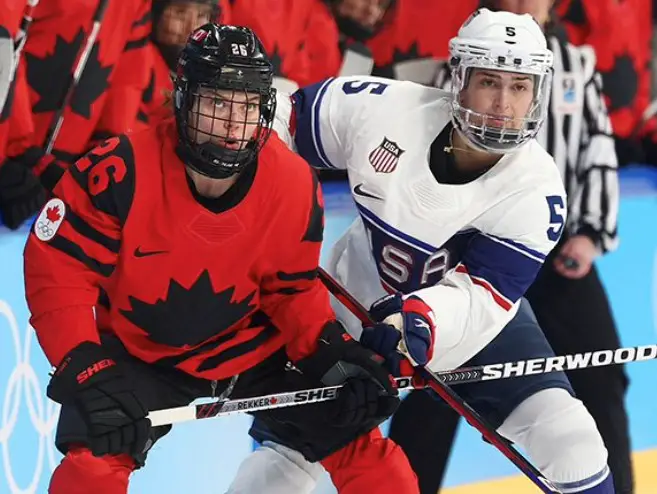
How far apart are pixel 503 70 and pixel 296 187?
50 centimetres

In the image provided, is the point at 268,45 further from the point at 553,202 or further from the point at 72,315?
the point at 72,315

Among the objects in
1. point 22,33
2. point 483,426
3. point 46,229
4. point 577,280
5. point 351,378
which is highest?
point 22,33

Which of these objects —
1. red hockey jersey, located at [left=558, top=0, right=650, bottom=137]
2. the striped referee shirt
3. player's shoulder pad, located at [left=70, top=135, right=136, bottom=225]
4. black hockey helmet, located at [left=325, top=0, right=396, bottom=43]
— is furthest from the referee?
player's shoulder pad, located at [left=70, top=135, right=136, bottom=225]

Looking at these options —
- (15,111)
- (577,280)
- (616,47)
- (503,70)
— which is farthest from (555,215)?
(616,47)

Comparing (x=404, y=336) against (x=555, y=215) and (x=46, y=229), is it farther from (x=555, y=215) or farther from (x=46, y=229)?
(x=46, y=229)

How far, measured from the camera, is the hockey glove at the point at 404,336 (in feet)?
8.82

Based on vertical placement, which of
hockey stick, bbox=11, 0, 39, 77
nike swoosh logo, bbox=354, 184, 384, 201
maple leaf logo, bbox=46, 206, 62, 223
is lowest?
nike swoosh logo, bbox=354, 184, 384, 201

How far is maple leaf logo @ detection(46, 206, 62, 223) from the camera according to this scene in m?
2.44

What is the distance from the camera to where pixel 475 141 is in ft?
9.00

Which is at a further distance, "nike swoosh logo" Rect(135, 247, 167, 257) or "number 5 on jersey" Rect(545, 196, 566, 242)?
"number 5 on jersey" Rect(545, 196, 566, 242)

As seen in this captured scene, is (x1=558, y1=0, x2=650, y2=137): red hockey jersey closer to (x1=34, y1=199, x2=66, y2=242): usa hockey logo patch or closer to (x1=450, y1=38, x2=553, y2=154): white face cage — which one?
(x1=450, y1=38, x2=553, y2=154): white face cage

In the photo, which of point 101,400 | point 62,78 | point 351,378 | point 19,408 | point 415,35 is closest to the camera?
point 101,400

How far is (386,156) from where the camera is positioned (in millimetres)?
2865

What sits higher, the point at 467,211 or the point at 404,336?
the point at 467,211
